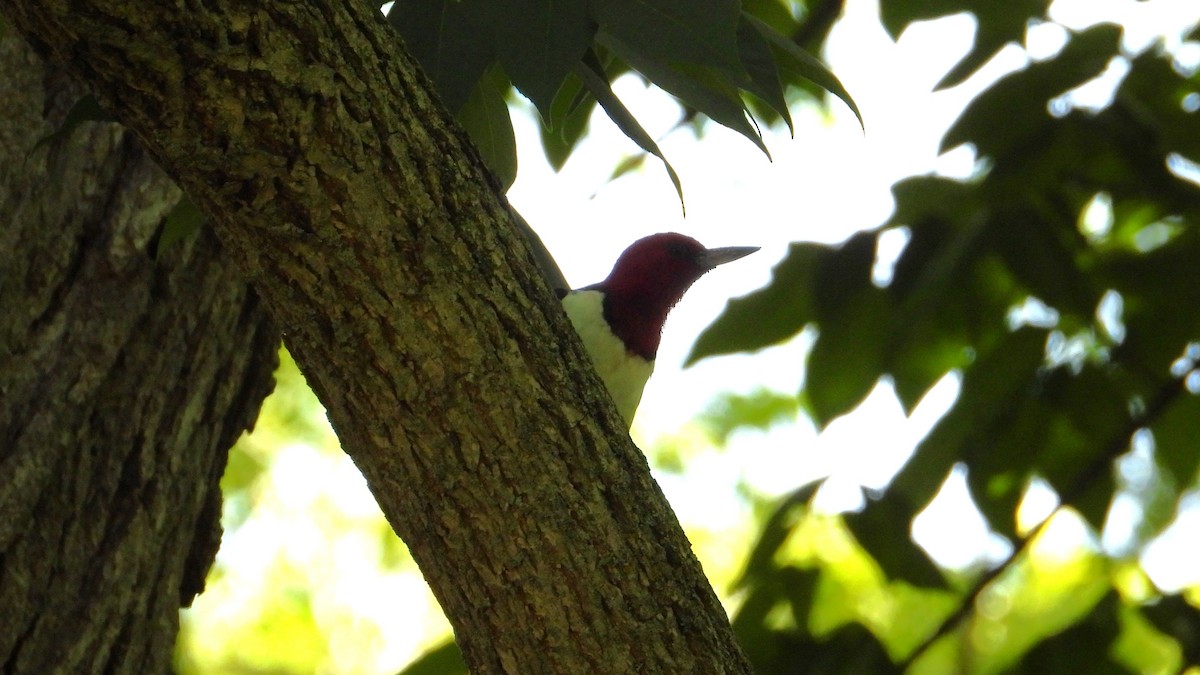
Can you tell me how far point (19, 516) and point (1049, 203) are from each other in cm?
240

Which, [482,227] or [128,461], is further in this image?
[128,461]

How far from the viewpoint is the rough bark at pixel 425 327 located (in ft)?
5.47

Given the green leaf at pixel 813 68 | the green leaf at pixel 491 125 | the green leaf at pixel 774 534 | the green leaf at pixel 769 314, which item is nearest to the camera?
the green leaf at pixel 813 68

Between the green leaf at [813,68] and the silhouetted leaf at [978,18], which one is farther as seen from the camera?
the silhouetted leaf at [978,18]

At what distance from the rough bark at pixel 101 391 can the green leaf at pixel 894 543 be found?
4.52 ft

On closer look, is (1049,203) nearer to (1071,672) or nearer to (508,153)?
(1071,672)

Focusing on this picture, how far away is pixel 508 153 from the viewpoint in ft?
7.21

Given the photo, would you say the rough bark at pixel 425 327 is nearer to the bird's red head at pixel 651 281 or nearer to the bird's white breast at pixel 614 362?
the bird's white breast at pixel 614 362

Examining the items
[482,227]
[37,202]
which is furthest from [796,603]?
[37,202]

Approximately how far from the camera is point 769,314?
10.6 feet

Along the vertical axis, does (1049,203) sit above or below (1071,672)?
above

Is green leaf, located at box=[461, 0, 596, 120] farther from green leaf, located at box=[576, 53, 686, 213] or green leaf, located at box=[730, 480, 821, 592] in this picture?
green leaf, located at box=[730, 480, 821, 592]

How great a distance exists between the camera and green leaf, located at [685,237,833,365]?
10.5 feet

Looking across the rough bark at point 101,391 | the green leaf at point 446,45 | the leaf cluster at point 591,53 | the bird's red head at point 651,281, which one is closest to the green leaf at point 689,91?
the leaf cluster at point 591,53
